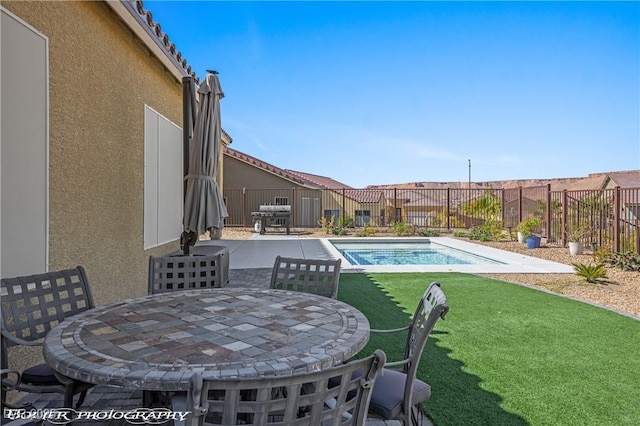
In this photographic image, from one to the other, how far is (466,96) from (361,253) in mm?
13805

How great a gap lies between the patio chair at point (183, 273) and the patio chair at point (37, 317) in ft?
1.75

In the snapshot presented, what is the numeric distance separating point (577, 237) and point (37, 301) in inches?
482

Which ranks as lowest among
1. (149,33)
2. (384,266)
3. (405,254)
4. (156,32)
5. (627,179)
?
(405,254)

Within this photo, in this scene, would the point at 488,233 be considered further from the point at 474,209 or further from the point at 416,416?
the point at 416,416

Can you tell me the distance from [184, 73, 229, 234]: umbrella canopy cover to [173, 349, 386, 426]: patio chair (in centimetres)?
410

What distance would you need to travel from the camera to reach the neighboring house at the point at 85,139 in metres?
2.82

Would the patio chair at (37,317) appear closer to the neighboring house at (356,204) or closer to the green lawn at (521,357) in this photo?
the green lawn at (521,357)

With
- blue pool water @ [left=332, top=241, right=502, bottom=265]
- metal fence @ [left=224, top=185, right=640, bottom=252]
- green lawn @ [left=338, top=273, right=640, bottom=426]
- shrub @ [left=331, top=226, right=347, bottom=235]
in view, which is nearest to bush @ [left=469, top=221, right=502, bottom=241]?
metal fence @ [left=224, top=185, right=640, bottom=252]

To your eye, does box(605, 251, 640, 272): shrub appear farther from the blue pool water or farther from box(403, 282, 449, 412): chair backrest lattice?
box(403, 282, 449, 412): chair backrest lattice

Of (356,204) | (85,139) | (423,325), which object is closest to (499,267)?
(423,325)

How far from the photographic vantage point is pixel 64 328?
1.87 metres

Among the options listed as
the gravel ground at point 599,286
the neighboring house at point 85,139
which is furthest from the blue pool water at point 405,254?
the neighboring house at point 85,139

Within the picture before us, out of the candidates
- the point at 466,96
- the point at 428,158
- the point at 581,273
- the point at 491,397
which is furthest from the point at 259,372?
the point at 428,158

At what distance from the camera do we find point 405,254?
12.5 meters
